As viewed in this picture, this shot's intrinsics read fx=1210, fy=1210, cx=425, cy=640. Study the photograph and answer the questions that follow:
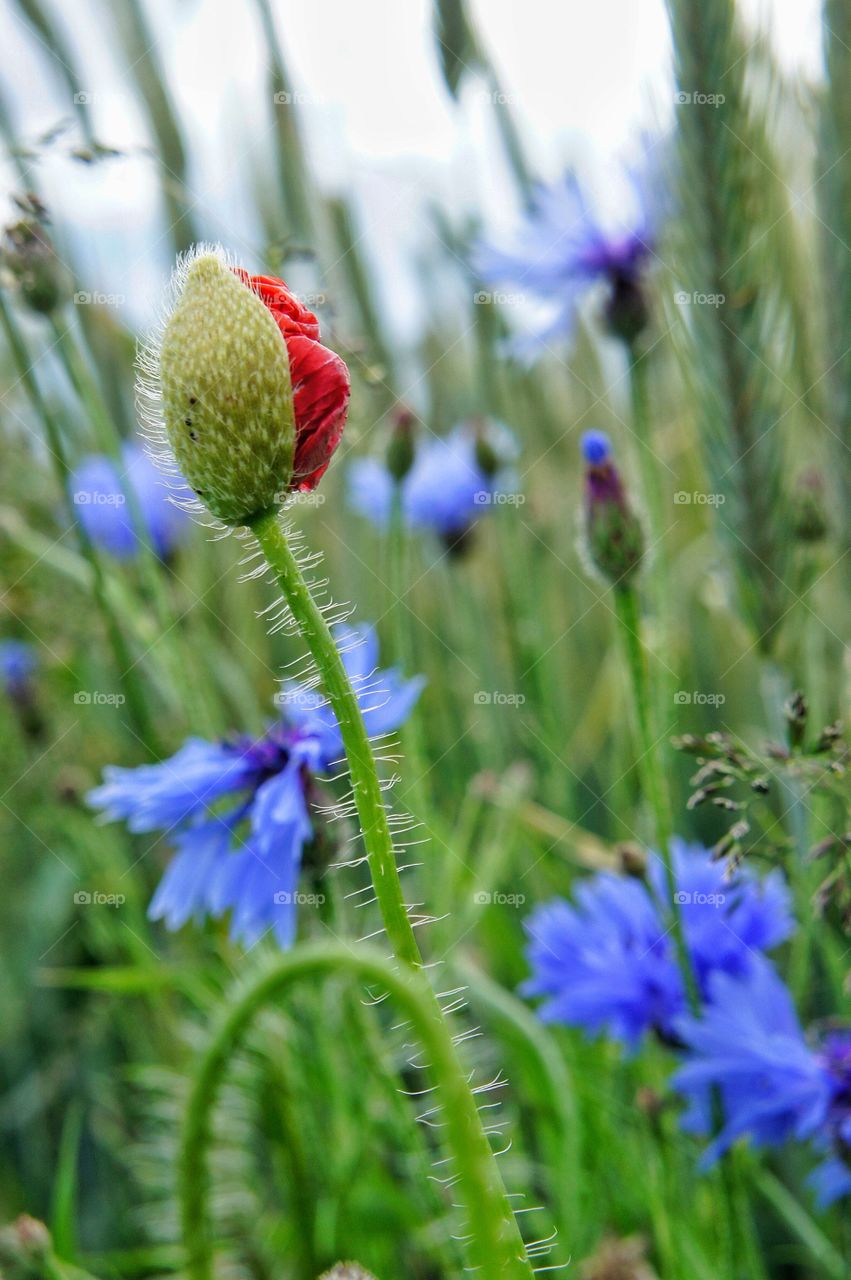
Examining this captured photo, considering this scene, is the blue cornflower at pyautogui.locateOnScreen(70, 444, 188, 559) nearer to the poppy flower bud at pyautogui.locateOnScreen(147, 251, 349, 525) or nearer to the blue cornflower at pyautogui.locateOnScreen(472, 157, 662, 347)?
the blue cornflower at pyautogui.locateOnScreen(472, 157, 662, 347)

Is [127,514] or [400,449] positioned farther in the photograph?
[127,514]

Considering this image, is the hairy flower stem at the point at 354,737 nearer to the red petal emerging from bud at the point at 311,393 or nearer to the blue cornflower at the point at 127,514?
the red petal emerging from bud at the point at 311,393

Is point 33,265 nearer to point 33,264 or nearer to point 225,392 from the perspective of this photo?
point 33,264

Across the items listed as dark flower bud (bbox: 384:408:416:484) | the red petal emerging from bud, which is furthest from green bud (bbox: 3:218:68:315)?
the red petal emerging from bud

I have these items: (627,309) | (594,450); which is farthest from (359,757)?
(627,309)

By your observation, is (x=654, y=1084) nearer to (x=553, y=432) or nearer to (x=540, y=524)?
(x=540, y=524)

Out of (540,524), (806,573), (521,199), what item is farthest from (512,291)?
(806,573)
